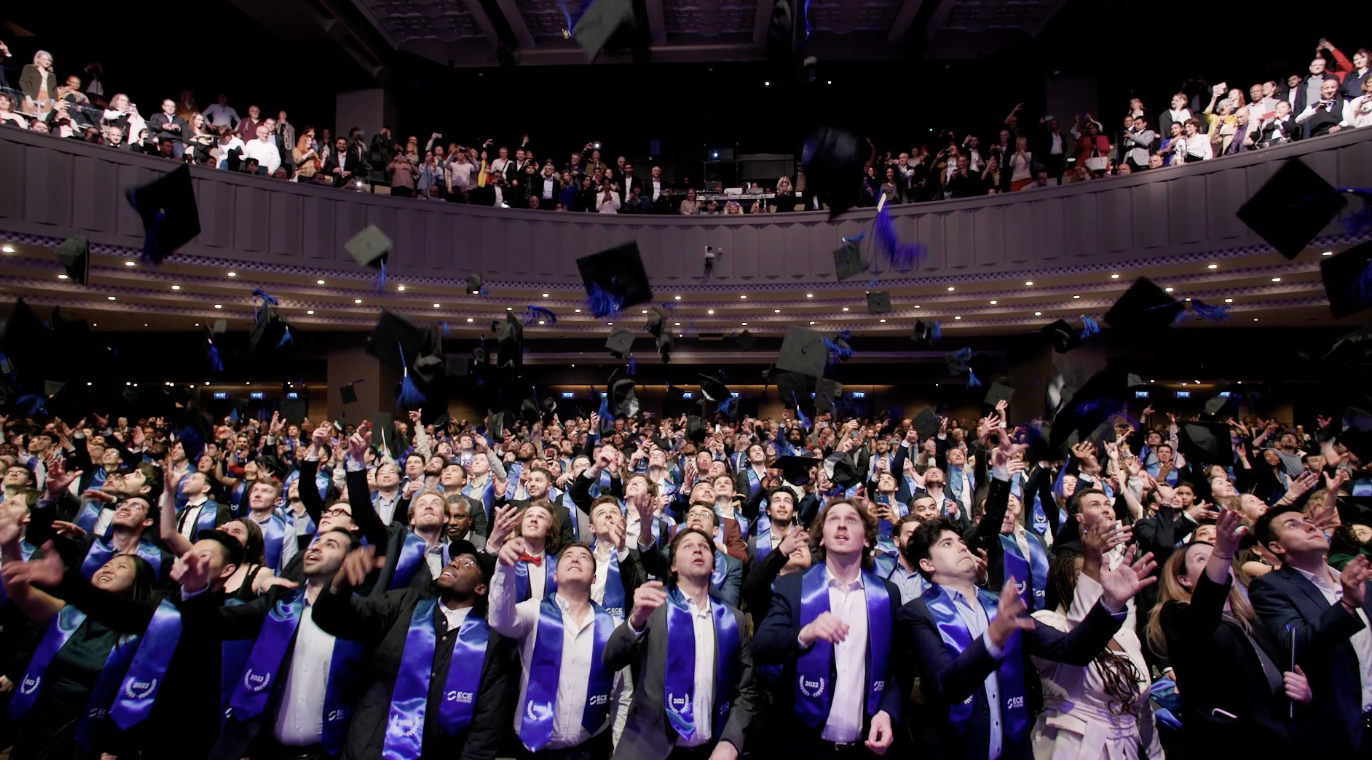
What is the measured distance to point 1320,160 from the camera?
1053 centimetres

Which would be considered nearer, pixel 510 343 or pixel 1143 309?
pixel 1143 309

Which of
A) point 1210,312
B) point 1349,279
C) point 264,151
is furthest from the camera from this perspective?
point 264,151

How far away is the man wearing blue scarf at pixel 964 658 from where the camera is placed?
2.40 metres

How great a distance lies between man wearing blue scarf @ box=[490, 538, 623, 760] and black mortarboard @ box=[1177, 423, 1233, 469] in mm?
5156

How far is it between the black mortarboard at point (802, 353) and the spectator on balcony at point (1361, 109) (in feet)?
27.7

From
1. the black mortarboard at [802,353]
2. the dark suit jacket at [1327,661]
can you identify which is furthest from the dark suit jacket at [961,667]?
the black mortarboard at [802,353]

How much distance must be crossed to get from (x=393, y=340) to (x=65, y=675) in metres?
3.54

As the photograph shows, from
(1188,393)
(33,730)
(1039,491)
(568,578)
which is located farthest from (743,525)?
(1188,393)

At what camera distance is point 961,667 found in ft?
7.62

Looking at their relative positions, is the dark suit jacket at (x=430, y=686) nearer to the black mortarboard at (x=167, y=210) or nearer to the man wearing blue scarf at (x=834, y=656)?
the man wearing blue scarf at (x=834, y=656)

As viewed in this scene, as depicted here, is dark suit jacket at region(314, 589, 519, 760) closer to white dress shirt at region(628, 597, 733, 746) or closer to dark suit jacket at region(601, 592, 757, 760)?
dark suit jacket at region(601, 592, 757, 760)

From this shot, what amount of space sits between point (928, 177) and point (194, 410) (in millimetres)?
12271

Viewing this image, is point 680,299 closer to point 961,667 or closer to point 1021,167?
point 1021,167

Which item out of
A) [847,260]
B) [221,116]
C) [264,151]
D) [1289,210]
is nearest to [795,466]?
[1289,210]
